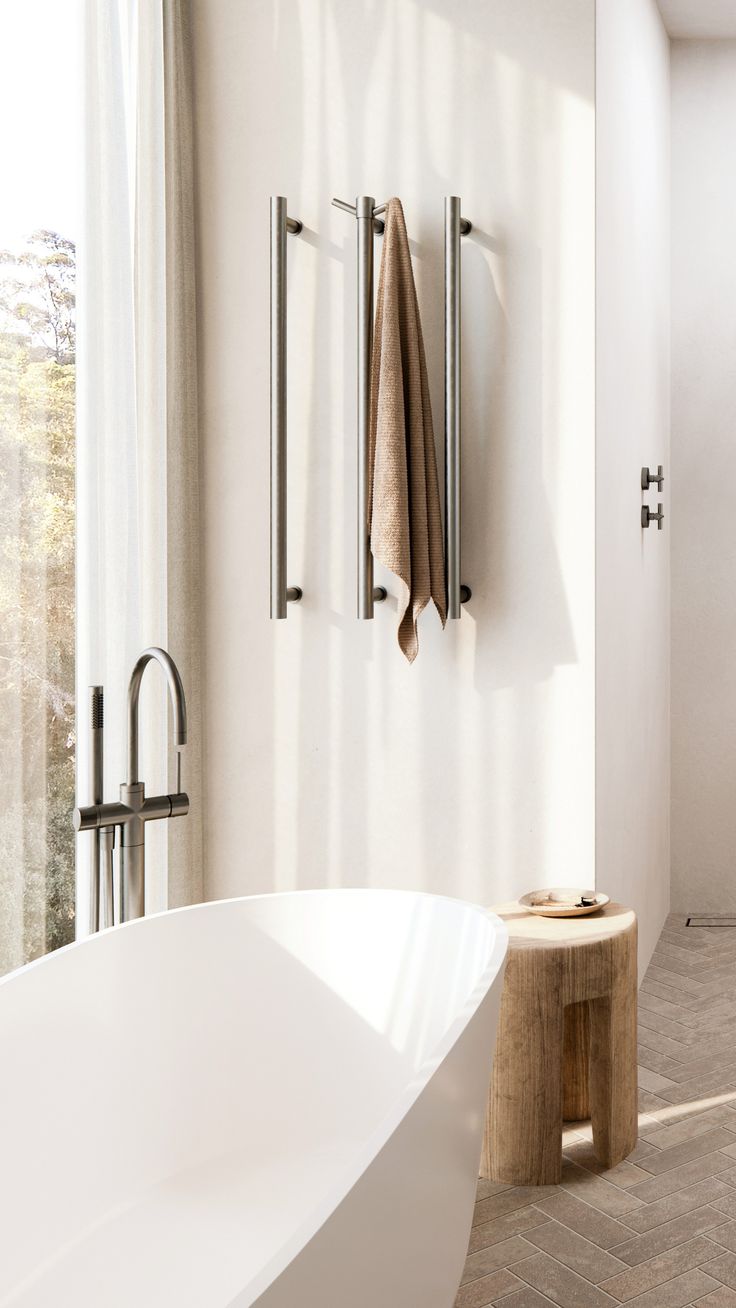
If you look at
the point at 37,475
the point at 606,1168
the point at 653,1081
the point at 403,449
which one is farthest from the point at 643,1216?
the point at 37,475

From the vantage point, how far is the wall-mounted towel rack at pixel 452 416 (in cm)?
254

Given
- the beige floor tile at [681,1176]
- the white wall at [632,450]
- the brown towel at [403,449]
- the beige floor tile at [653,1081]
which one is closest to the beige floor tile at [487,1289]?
the beige floor tile at [681,1176]

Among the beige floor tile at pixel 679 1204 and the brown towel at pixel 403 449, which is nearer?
the beige floor tile at pixel 679 1204

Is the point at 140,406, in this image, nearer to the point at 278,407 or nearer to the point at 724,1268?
the point at 278,407

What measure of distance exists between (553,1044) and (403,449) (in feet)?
4.08

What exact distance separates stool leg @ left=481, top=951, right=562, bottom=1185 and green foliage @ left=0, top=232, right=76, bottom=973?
0.93m

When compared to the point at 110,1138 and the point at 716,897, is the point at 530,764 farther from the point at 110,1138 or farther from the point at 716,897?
the point at 716,897

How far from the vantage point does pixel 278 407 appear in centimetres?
267

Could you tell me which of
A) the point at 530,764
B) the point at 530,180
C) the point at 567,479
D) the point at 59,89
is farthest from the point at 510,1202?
the point at 59,89

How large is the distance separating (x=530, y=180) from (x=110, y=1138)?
6.84 ft

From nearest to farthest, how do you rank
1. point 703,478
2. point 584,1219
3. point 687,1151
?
point 584,1219 < point 687,1151 < point 703,478

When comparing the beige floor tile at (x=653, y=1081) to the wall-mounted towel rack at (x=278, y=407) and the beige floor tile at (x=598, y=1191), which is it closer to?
the beige floor tile at (x=598, y=1191)

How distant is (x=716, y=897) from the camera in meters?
Result: 4.04

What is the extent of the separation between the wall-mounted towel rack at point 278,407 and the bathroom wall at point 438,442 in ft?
0.42
